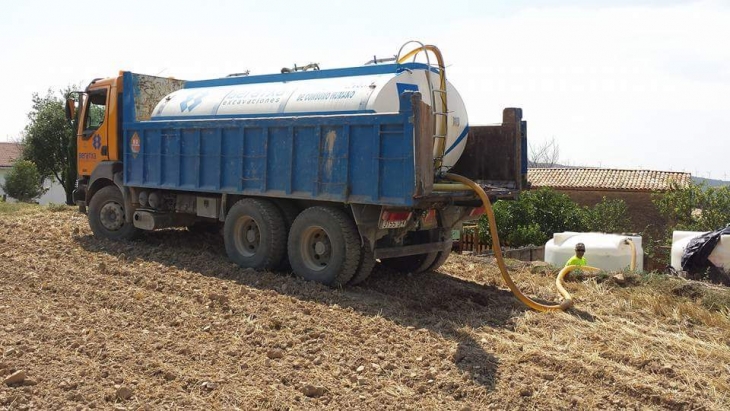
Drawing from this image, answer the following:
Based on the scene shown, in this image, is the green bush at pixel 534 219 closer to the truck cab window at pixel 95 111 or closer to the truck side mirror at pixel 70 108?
the truck cab window at pixel 95 111

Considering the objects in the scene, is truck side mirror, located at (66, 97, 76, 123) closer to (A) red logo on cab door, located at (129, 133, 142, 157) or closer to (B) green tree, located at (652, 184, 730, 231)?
(A) red logo on cab door, located at (129, 133, 142, 157)

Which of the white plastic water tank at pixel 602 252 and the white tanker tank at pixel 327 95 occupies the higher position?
the white tanker tank at pixel 327 95

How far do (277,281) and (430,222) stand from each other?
2078 mm

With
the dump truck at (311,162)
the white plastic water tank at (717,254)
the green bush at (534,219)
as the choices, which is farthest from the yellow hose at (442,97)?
the green bush at (534,219)

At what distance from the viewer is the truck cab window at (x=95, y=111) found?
11.7 metres

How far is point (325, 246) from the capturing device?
8.52 m

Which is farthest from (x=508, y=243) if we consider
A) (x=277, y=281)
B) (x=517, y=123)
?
(x=277, y=281)

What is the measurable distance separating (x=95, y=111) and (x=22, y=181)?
26.7m

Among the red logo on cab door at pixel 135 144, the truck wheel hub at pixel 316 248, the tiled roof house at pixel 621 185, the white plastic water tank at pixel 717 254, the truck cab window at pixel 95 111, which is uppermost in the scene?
the truck cab window at pixel 95 111

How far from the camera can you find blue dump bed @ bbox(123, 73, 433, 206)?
7395 millimetres

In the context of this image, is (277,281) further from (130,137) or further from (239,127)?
(130,137)

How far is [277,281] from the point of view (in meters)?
8.52

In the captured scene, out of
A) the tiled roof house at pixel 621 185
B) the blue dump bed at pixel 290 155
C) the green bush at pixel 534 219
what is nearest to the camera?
the blue dump bed at pixel 290 155

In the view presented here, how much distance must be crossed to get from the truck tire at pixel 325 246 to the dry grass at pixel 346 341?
257mm
